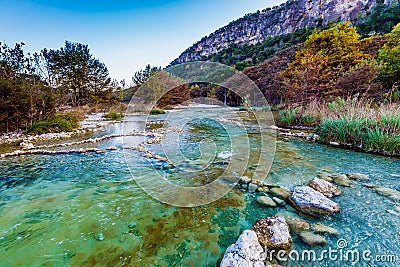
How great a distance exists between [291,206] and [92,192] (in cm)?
276

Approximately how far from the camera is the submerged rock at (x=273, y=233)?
1.58 m

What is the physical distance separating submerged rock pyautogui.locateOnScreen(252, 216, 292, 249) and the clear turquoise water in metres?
0.13

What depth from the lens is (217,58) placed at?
167 feet

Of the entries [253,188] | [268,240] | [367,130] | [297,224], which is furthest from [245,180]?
[367,130]

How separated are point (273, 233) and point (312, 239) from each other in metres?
0.36

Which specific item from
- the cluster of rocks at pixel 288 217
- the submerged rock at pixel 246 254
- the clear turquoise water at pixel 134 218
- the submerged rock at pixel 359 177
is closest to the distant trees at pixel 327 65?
the clear turquoise water at pixel 134 218

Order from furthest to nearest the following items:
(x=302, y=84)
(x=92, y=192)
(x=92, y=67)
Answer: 1. (x=92, y=67)
2. (x=302, y=84)
3. (x=92, y=192)

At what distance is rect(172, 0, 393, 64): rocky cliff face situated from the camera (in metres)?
43.1

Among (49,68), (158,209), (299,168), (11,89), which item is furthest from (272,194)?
(49,68)

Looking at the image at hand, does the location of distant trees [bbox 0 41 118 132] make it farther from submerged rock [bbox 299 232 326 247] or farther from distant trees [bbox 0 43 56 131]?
submerged rock [bbox 299 232 326 247]

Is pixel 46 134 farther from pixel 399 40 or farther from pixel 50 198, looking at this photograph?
pixel 399 40

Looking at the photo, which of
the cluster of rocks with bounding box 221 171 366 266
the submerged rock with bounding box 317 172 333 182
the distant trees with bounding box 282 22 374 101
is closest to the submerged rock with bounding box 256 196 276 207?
the cluster of rocks with bounding box 221 171 366 266

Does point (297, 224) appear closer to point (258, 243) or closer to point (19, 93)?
point (258, 243)

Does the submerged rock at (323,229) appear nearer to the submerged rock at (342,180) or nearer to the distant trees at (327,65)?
the submerged rock at (342,180)
